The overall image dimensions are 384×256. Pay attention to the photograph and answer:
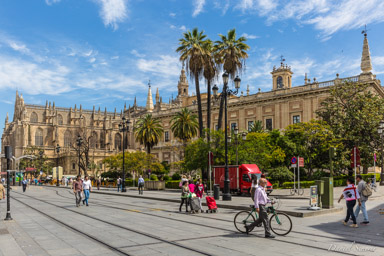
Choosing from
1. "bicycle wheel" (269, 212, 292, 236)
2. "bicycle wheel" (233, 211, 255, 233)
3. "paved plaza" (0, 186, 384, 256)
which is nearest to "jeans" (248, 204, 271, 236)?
"paved plaza" (0, 186, 384, 256)

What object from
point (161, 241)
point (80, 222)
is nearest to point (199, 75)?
point (80, 222)

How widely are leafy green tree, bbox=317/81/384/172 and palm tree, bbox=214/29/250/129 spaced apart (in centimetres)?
1086

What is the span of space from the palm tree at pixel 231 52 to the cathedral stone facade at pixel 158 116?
13.7 m

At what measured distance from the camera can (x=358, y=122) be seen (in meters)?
34.0

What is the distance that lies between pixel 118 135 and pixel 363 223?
100618mm

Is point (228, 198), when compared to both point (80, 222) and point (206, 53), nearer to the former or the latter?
point (80, 222)

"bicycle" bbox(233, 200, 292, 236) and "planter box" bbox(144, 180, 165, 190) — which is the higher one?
"bicycle" bbox(233, 200, 292, 236)

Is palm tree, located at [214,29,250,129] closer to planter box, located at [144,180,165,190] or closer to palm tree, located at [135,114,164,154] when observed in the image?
planter box, located at [144,180,165,190]

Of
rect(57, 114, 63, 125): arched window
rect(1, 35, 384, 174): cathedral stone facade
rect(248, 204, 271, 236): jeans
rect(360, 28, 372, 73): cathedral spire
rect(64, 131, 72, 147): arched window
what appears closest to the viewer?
rect(248, 204, 271, 236): jeans

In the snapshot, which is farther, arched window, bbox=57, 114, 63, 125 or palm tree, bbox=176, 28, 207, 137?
arched window, bbox=57, 114, 63, 125

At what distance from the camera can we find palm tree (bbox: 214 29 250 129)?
109ft

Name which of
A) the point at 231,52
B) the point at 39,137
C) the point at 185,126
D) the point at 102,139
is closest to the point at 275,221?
the point at 231,52

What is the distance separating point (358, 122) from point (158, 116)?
4013 cm

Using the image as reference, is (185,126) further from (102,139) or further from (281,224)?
(102,139)
